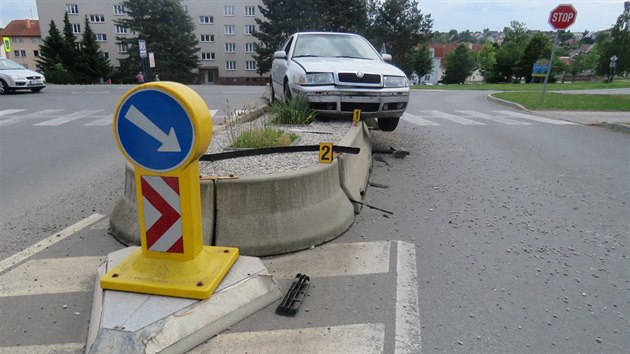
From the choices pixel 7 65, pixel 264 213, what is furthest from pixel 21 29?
pixel 264 213

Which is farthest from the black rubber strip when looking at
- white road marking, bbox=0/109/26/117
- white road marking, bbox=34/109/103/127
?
white road marking, bbox=0/109/26/117

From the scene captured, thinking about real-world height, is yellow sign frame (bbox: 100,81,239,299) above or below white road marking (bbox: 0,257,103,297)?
above

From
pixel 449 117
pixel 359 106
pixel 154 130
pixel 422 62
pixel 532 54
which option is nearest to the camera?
pixel 154 130

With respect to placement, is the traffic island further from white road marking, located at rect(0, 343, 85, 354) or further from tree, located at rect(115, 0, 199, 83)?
tree, located at rect(115, 0, 199, 83)

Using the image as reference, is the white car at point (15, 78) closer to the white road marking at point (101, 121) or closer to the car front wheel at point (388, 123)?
the white road marking at point (101, 121)

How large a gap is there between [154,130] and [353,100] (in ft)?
16.2

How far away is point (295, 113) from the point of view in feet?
24.2

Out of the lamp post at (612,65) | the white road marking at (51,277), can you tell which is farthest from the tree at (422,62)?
the white road marking at (51,277)

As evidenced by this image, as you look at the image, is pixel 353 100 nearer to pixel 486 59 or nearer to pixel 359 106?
pixel 359 106

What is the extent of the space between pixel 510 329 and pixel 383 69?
572cm

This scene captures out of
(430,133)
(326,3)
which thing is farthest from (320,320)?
(326,3)

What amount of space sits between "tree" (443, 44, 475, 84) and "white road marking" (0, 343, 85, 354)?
264 feet

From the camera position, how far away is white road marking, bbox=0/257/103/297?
3170 mm

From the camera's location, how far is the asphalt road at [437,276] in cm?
264
